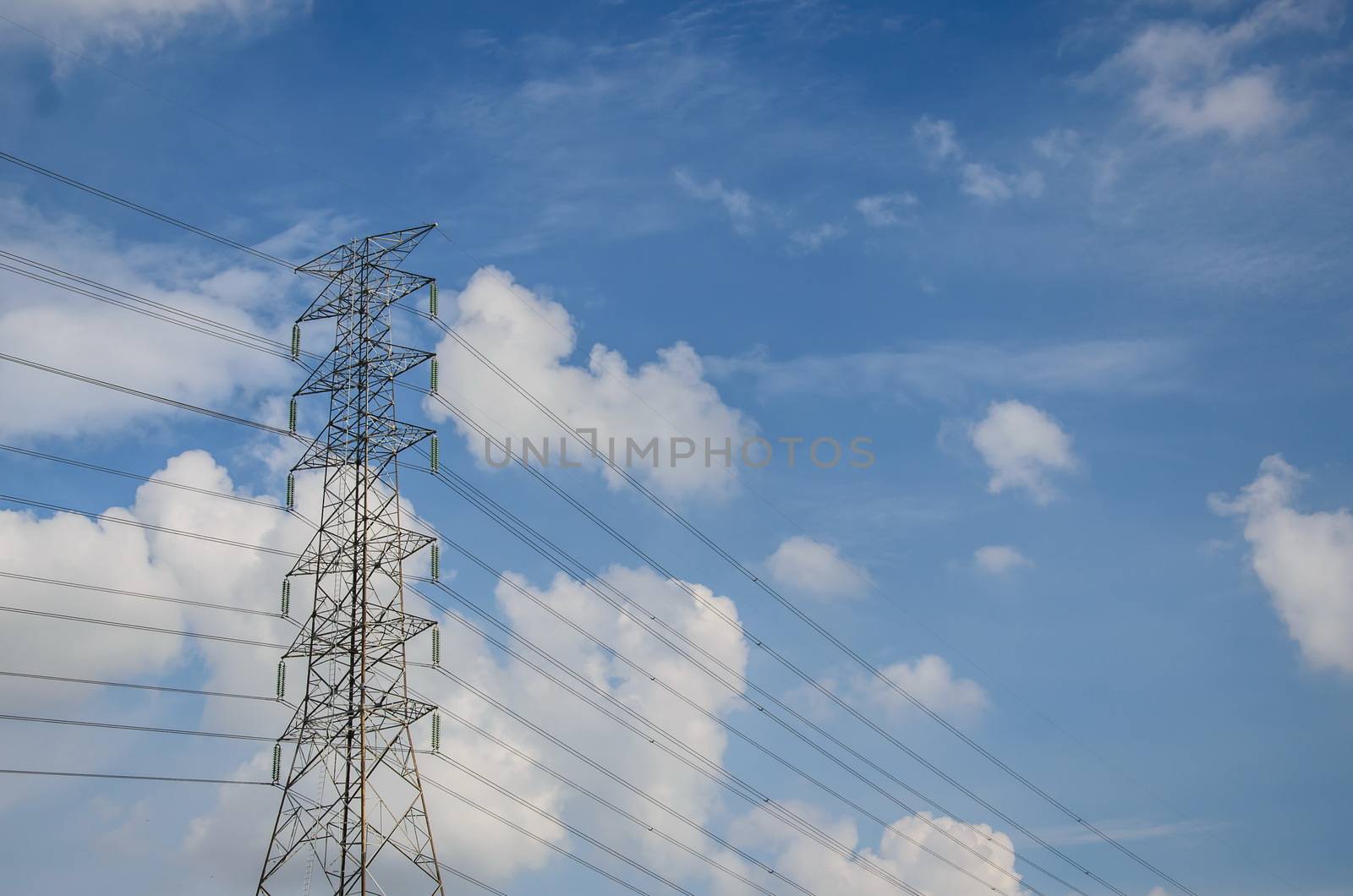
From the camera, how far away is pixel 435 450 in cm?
4625

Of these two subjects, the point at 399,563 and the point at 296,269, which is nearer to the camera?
the point at 399,563

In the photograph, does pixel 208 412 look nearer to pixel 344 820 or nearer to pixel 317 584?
pixel 317 584

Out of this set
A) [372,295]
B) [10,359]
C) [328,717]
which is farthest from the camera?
[372,295]

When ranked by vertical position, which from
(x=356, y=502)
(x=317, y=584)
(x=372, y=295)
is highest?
(x=372, y=295)

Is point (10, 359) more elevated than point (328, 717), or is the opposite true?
point (10, 359)

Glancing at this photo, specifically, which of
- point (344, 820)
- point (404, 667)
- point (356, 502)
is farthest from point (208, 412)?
point (344, 820)

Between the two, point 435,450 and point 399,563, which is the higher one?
point 435,450

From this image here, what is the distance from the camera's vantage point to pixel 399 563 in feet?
147

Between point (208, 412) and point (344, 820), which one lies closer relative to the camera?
point (344, 820)

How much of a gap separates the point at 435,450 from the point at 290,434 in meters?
6.01

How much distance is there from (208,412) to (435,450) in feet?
29.4

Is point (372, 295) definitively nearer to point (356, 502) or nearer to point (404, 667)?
point (356, 502)

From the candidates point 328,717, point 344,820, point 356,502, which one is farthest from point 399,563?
point 344,820

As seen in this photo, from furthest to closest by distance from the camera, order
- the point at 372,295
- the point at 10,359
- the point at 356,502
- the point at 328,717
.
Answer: the point at 372,295
the point at 356,502
the point at 328,717
the point at 10,359
